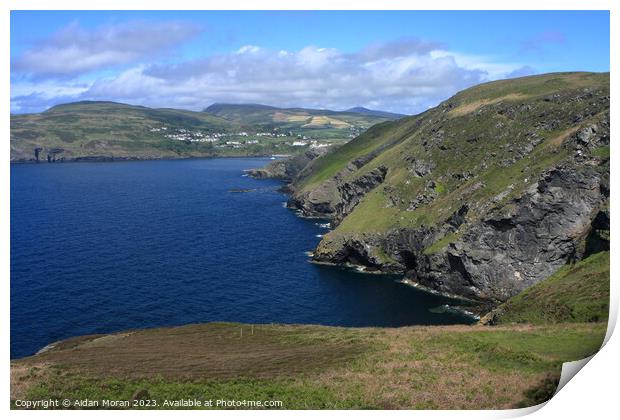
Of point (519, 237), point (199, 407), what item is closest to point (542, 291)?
point (519, 237)

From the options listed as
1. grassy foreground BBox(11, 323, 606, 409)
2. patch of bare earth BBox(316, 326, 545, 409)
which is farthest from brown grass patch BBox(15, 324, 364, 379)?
patch of bare earth BBox(316, 326, 545, 409)

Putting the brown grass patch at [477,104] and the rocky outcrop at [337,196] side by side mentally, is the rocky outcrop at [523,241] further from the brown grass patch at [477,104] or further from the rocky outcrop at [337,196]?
the rocky outcrop at [337,196]

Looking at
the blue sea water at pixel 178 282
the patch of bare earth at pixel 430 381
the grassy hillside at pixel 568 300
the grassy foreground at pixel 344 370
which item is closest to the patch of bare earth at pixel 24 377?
the grassy foreground at pixel 344 370

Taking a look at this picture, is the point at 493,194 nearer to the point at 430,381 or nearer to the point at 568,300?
the point at 568,300

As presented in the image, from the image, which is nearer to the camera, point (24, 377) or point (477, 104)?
point (24, 377)

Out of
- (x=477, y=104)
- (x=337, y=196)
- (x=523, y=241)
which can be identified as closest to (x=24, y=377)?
(x=523, y=241)

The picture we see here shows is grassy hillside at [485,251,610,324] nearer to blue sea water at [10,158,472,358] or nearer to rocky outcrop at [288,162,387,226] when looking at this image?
blue sea water at [10,158,472,358]
